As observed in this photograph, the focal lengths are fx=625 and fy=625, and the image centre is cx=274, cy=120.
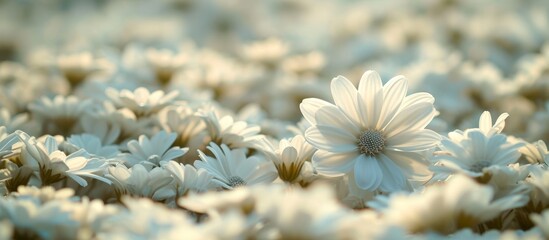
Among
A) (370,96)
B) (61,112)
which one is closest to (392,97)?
(370,96)

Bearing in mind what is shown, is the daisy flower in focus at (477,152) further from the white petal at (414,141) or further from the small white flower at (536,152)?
the small white flower at (536,152)

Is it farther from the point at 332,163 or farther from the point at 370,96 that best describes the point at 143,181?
the point at 370,96

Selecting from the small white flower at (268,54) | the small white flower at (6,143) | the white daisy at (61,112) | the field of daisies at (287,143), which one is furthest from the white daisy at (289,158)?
the small white flower at (268,54)

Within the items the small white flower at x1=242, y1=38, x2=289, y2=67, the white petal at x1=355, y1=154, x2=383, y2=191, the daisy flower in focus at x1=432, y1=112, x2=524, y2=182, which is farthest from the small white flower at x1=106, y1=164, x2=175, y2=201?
the small white flower at x1=242, y1=38, x2=289, y2=67

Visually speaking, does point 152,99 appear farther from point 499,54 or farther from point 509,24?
point 509,24

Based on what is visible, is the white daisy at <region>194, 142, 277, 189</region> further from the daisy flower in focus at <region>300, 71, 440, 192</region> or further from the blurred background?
the blurred background

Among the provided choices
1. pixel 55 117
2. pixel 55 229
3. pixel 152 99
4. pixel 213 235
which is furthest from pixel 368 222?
pixel 55 117
